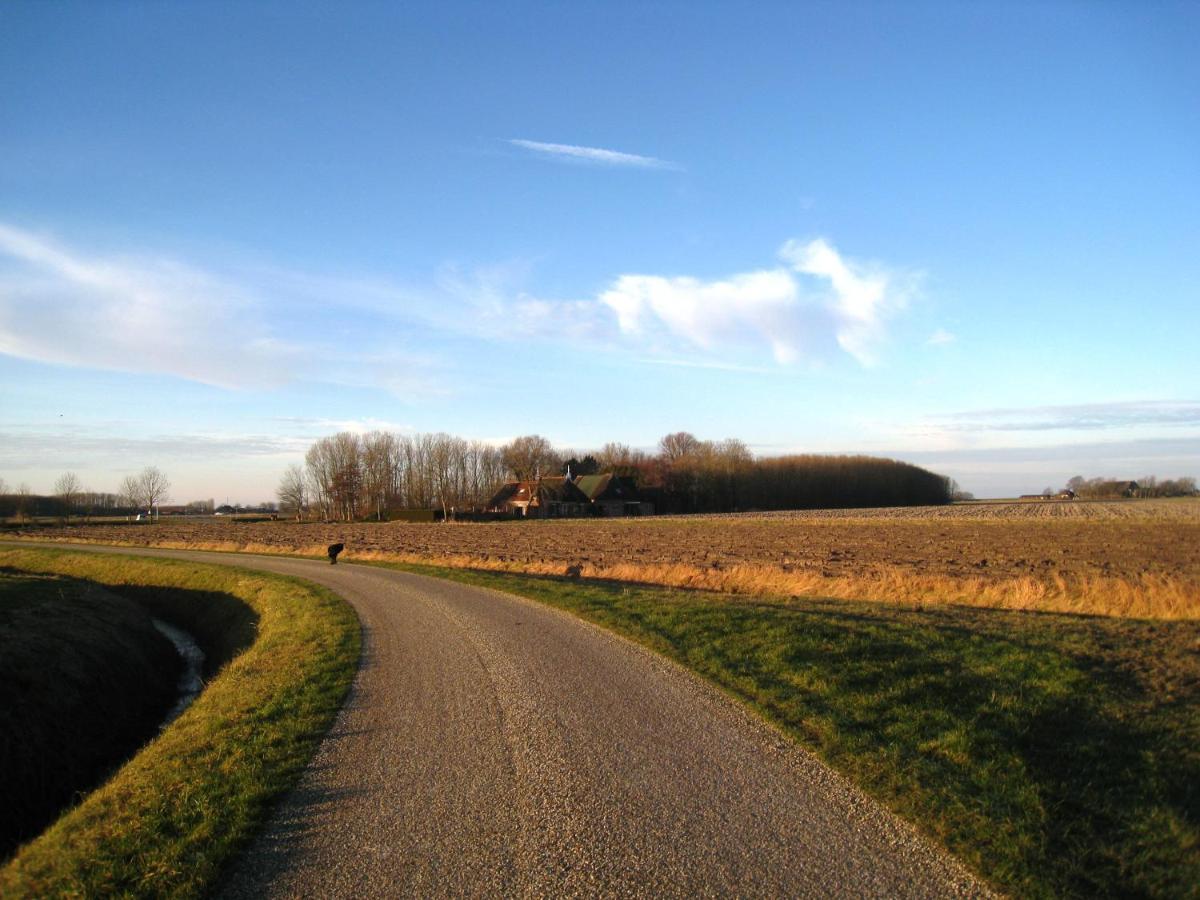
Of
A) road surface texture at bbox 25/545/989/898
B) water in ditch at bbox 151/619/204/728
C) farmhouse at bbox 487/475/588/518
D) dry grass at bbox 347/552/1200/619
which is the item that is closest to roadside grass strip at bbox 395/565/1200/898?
road surface texture at bbox 25/545/989/898

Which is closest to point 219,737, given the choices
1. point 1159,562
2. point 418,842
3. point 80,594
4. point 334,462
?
point 418,842

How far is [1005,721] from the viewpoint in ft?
23.9

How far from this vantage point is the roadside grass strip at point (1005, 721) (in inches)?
195

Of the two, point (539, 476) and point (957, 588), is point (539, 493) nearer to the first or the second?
point (539, 476)

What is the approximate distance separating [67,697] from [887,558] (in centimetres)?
2666

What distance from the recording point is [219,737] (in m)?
8.45

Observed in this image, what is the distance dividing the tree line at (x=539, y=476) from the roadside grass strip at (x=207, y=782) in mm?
90099

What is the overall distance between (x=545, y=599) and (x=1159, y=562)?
21907 mm

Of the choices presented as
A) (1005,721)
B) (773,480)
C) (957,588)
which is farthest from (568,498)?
(1005,721)

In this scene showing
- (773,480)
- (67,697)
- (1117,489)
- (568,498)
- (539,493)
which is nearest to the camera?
(67,697)

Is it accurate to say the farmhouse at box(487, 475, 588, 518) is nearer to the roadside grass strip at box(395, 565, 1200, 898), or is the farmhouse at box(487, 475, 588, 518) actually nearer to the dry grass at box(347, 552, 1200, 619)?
the dry grass at box(347, 552, 1200, 619)

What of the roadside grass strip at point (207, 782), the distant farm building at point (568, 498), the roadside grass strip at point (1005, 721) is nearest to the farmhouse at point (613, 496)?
the distant farm building at point (568, 498)

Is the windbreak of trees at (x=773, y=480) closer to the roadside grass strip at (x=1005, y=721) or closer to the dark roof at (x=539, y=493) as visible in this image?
the dark roof at (x=539, y=493)

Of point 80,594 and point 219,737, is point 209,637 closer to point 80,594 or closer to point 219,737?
point 80,594
